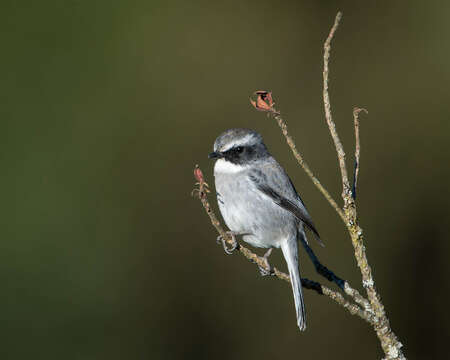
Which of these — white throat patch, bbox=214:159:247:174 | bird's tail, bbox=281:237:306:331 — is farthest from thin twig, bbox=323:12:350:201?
white throat patch, bbox=214:159:247:174

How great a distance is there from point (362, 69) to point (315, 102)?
671 mm

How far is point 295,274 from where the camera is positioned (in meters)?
3.88

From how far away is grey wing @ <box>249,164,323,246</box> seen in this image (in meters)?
4.12

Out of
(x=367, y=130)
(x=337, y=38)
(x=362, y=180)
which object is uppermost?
(x=337, y=38)

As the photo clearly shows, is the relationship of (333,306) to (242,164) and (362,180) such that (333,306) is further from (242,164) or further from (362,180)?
(242,164)

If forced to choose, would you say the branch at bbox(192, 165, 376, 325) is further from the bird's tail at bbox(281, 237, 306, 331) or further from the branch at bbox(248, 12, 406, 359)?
the bird's tail at bbox(281, 237, 306, 331)

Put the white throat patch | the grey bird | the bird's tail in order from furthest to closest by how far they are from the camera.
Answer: the white throat patch → the grey bird → the bird's tail

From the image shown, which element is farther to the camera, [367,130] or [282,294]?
[367,130]

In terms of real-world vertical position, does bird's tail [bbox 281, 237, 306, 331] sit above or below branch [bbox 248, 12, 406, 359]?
below

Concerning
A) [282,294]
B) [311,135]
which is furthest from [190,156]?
[282,294]

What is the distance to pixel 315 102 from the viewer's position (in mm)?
6234

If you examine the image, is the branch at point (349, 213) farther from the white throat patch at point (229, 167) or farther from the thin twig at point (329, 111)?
the white throat patch at point (229, 167)

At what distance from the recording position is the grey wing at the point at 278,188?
4117mm

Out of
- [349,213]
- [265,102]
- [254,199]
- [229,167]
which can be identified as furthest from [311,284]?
[229,167]
